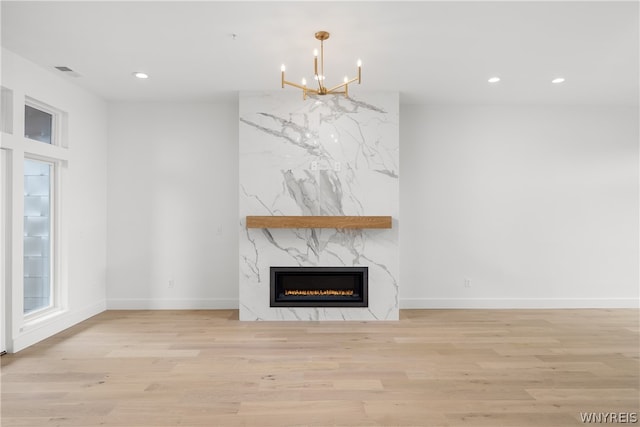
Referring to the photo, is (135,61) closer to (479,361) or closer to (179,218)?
(179,218)

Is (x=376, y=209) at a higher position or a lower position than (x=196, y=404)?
higher

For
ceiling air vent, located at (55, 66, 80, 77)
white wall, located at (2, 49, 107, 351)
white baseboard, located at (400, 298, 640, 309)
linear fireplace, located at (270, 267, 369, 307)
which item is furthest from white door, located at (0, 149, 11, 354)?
white baseboard, located at (400, 298, 640, 309)

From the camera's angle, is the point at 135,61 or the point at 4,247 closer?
the point at 4,247

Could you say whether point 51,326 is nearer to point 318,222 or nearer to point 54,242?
point 54,242

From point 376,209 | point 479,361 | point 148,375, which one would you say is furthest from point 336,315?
point 148,375

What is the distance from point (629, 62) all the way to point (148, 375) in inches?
202

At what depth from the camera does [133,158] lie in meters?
4.92

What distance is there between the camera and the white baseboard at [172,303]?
4.86 m

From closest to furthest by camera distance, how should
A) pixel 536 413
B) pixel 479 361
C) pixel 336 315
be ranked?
pixel 536 413 < pixel 479 361 < pixel 336 315

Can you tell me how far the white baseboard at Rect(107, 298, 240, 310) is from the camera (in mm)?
4859

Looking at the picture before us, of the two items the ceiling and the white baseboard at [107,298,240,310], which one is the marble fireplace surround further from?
the white baseboard at [107,298,240,310]

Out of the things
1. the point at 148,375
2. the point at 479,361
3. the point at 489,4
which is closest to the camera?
the point at 489,4

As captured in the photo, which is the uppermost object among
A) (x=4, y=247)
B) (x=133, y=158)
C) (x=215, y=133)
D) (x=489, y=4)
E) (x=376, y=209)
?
(x=489, y=4)

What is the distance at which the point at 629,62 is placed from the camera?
358cm
